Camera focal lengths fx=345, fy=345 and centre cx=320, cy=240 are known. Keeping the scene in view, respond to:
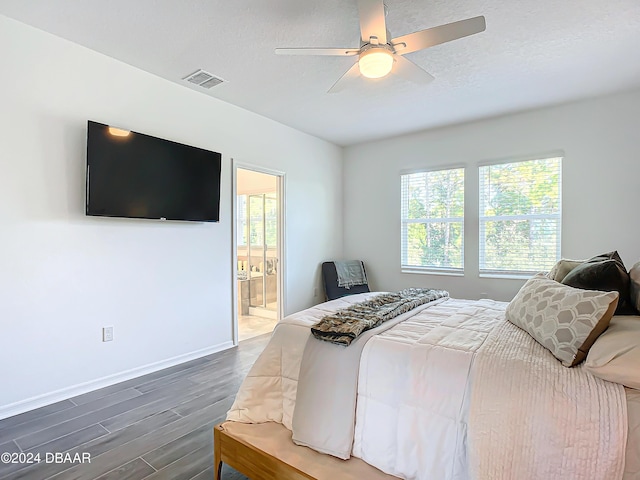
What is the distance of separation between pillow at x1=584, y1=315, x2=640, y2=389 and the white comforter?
40mm

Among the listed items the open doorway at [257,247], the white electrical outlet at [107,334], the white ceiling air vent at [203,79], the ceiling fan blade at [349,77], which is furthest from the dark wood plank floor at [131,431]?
the white ceiling air vent at [203,79]

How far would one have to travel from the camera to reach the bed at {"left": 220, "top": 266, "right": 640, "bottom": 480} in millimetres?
1164

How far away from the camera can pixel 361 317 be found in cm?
191

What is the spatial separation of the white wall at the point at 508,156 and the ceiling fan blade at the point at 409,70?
2.36 metres

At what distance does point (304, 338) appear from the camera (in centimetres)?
184

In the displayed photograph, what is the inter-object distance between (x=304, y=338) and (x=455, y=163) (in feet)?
12.1

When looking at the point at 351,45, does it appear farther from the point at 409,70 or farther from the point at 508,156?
the point at 508,156

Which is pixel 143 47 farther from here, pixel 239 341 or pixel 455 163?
pixel 455 163

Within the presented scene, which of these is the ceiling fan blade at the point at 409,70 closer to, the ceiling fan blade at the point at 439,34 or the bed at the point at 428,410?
the ceiling fan blade at the point at 439,34

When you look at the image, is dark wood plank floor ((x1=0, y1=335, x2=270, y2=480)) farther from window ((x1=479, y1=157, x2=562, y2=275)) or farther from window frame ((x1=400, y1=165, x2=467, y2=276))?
window ((x1=479, y1=157, x2=562, y2=275))

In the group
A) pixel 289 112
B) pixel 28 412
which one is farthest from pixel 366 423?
pixel 289 112

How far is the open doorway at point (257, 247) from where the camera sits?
577 cm

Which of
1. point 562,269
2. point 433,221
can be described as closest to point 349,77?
point 562,269

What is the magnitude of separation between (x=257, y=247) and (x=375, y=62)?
14.5 feet
